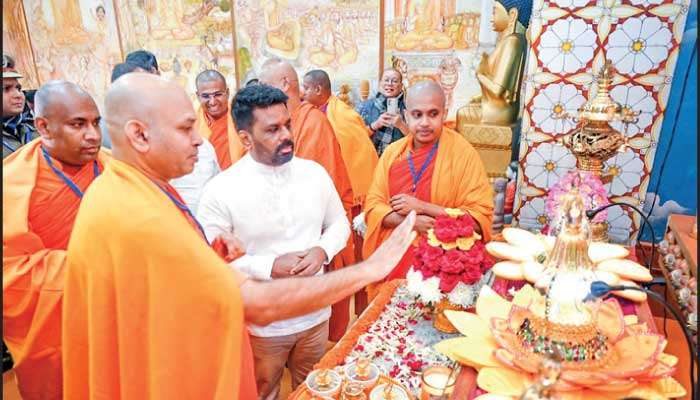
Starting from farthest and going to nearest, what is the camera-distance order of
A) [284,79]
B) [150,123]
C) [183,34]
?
[183,34], [284,79], [150,123]

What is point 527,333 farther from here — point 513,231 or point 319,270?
point 319,270

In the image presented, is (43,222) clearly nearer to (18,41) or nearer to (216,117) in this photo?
(216,117)

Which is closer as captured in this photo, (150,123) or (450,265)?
(150,123)

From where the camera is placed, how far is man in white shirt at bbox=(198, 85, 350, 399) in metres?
2.25

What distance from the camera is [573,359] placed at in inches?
49.4

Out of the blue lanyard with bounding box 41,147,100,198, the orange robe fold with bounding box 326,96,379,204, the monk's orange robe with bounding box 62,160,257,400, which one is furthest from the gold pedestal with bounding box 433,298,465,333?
the orange robe fold with bounding box 326,96,379,204

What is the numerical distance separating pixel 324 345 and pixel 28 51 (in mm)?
9082

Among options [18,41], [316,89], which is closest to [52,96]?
[316,89]

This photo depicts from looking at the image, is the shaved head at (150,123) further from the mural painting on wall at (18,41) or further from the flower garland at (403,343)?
the mural painting on wall at (18,41)

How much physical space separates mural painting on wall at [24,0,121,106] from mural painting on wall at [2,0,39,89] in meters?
0.14

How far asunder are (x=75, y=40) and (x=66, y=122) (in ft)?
22.9

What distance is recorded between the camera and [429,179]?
2.94 metres

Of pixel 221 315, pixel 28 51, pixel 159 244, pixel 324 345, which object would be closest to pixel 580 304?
pixel 221 315

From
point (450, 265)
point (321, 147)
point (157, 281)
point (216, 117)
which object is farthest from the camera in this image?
point (216, 117)
